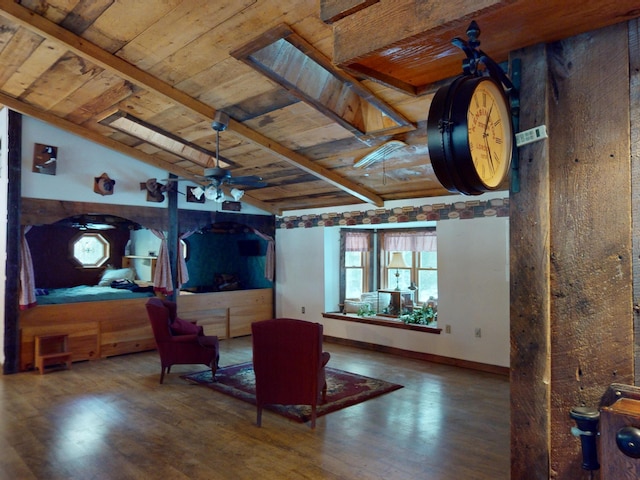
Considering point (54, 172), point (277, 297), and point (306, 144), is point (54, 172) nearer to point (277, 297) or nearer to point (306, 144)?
point (306, 144)

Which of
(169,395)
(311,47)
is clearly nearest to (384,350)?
(169,395)

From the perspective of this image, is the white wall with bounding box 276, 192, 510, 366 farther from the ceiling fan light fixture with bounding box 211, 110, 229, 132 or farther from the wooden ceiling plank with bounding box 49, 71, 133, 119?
the wooden ceiling plank with bounding box 49, 71, 133, 119

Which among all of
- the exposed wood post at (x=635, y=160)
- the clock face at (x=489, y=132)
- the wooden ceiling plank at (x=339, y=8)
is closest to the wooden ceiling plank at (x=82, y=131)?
the wooden ceiling plank at (x=339, y=8)

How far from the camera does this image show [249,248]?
8477 mm

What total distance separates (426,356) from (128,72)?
493 centimetres

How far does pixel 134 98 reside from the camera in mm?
4609

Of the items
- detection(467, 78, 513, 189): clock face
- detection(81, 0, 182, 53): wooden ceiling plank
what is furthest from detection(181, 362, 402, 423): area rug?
detection(81, 0, 182, 53): wooden ceiling plank

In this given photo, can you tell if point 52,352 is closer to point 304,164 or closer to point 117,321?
point 117,321

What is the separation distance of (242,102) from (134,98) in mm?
1284

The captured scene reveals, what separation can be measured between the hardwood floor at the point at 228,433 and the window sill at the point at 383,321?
873 mm

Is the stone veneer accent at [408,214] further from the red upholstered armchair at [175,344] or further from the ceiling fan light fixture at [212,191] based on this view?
the red upholstered armchair at [175,344]

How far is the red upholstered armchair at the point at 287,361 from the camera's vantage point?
360 centimetres

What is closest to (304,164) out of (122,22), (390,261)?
(122,22)

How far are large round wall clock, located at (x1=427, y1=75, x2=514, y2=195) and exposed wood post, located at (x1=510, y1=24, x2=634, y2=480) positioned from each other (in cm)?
16
